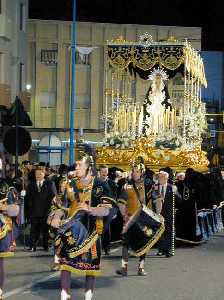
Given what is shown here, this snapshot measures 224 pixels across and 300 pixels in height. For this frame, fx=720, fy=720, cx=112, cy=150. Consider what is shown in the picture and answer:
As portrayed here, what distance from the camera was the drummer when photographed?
1091 cm

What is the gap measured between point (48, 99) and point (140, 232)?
115 feet

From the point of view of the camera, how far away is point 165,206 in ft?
44.3

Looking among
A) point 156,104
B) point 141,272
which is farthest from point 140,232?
point 156,104

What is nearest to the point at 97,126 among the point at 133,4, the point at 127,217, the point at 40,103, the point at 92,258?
the point at 40,103

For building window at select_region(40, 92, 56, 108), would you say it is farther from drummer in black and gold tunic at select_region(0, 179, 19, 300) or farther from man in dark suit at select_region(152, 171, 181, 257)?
drummer in black and gold tunic at select_region(0, 179, 19, 300)

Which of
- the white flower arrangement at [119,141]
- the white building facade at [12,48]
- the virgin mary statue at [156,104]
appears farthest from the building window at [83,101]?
the white flower arrangement at [119,141]

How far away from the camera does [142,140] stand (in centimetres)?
2158

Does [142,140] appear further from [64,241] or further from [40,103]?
[40,103]

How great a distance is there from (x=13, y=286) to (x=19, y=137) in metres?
5.14

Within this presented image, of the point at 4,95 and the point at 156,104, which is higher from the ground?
the point at 4,95

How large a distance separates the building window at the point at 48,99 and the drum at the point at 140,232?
114 ft

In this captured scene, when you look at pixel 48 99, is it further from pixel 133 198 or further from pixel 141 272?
pixel 141 272

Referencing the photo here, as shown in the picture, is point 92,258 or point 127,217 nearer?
point 92,258

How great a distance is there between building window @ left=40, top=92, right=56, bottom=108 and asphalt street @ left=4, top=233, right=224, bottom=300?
32.3 meters
